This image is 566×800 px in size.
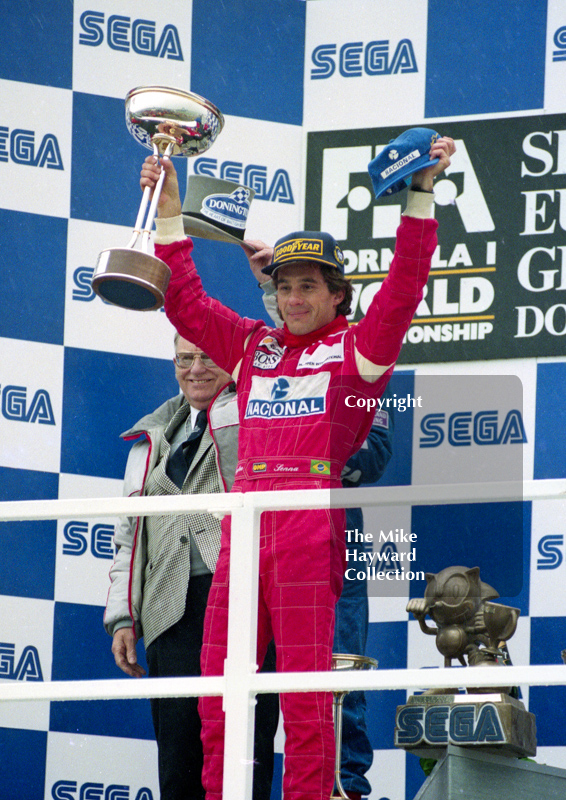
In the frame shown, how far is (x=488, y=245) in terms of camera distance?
4.12 m

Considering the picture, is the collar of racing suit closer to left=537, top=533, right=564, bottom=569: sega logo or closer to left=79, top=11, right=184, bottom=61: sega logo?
left=537, top=533, right=564, bottom=569: sega logo

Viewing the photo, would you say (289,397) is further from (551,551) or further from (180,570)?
(551,551)

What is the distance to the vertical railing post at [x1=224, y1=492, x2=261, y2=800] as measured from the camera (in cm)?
211

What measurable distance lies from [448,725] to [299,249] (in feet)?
3.62

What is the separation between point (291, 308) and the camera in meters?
2.85

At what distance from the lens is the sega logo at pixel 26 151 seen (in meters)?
4.30

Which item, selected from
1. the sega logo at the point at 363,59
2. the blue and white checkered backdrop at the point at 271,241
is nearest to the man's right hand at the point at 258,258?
the blue and white checkered backdrop at the point at 271,241

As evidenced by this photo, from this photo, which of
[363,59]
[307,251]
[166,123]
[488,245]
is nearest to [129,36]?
[363,59]

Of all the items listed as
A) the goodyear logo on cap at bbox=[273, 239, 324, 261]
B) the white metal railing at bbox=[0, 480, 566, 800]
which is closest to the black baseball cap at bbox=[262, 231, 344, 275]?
the goodyear logo on cap at bbox=[273, 239, 324, 261]

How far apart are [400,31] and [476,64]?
0.30 m

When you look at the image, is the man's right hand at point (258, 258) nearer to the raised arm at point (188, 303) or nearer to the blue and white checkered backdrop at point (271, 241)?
the raised arm at point (188, 303)

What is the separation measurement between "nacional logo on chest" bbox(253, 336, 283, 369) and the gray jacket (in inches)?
15.5

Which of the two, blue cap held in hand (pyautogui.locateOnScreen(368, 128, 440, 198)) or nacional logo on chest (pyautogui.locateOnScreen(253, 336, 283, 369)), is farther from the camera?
nacional logo on chest (pyautogui.locateOnScreen(253, 336, 283, 369))

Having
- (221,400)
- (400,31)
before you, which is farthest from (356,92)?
(221,400)
